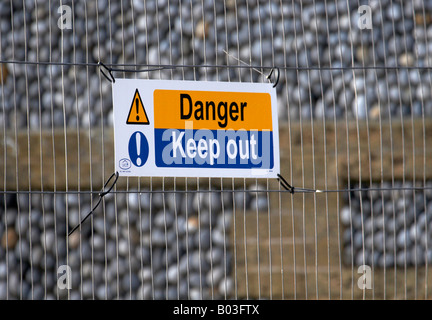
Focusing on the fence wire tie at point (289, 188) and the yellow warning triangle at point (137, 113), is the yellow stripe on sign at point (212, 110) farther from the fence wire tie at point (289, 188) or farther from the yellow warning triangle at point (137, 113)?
the fence wire tie at point (289, 188)

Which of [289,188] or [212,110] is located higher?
[212,110]

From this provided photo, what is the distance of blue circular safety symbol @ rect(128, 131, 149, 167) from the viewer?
256 cm

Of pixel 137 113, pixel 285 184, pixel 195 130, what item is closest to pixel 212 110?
pixel 195 130

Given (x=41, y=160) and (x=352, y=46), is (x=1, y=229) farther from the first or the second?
(x=352, y=46)

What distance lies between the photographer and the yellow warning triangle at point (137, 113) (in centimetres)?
256

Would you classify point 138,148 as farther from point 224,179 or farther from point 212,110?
point 224,179

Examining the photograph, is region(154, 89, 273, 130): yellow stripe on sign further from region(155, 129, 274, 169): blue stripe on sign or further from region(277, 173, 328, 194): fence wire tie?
region(277, 173, 328, 194): fence wire tie

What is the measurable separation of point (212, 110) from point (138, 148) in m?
0.25

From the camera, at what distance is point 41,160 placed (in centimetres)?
270

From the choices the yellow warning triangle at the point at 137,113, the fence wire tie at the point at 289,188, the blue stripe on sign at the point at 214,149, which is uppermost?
the yellow warning triangle at the point at 137,113

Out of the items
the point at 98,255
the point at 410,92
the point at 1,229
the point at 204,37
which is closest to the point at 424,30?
the point at 410,92

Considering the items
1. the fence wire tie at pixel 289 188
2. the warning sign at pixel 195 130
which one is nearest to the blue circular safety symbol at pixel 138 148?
the warning sign at pixel 195 130

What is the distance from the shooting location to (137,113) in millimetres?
2566
